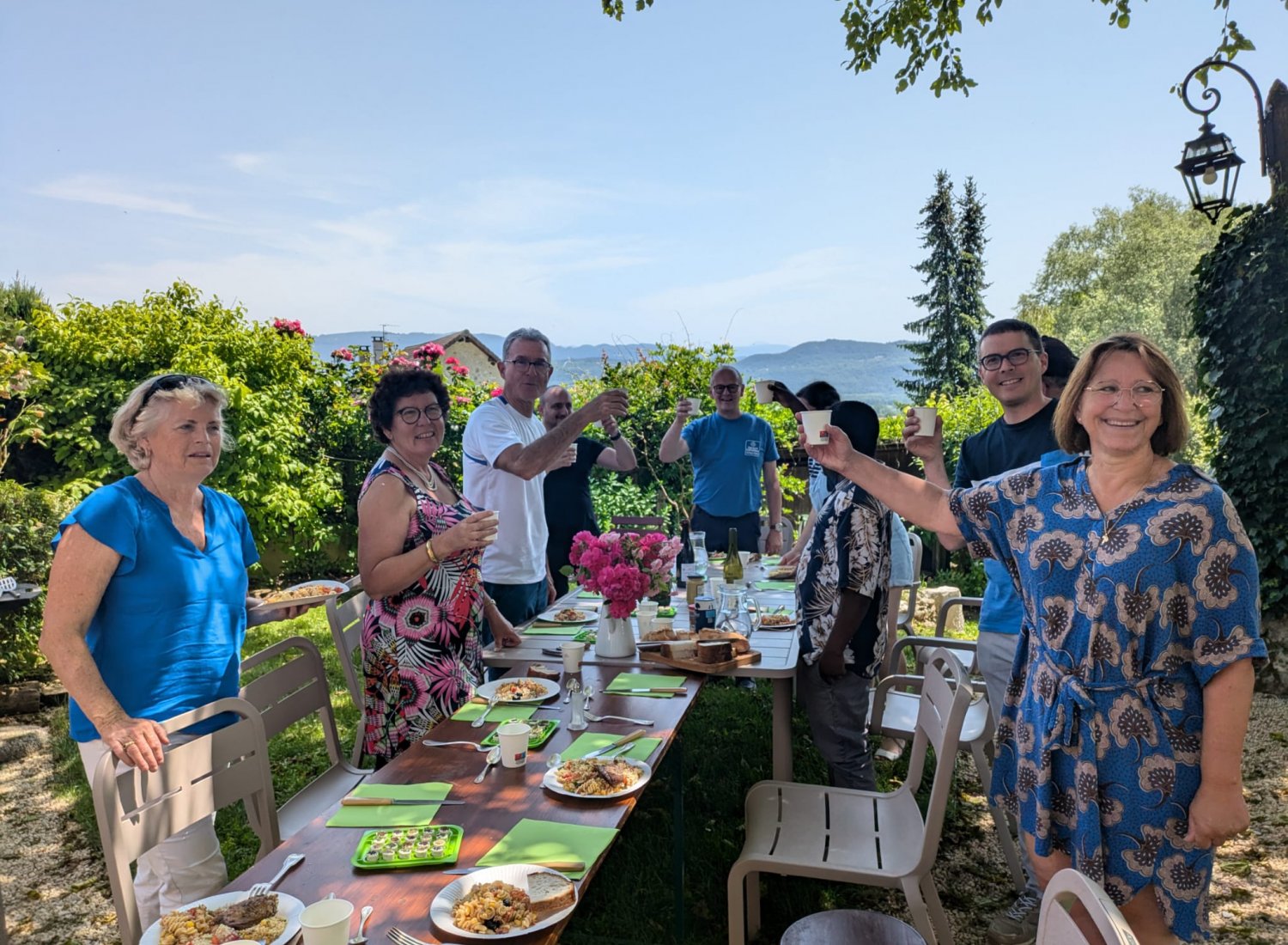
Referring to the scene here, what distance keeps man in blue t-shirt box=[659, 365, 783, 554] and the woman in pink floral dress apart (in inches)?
124

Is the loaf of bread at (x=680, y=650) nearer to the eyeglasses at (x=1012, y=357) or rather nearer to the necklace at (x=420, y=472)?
the necklace at (x=420, y=472)

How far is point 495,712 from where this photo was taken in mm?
2492

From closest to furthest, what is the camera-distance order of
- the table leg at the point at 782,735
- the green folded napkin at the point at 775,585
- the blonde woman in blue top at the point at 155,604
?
the blonde woman in blue top at the point at 155,604 < the table leg at the point at 782,735 < the green folded napkin at the point at 775,585

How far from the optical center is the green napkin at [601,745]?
2137 mm

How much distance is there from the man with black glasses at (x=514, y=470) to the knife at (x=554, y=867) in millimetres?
2203

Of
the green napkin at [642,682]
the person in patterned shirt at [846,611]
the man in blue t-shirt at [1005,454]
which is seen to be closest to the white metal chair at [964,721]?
the man in blue t-shirt at [1005,454]

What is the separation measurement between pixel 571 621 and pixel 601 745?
150 centimetres

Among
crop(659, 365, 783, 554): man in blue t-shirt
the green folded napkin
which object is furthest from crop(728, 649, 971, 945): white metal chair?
crop(659, 365, 783, 554): man in blue t-shirt

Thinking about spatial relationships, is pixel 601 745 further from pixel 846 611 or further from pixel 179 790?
pixel 846 611

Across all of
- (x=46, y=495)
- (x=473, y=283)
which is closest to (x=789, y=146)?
(x=46, y=495)

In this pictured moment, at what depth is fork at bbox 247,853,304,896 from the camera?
4.84 feet

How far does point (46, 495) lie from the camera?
5.63 m

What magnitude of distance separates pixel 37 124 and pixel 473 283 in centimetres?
3134

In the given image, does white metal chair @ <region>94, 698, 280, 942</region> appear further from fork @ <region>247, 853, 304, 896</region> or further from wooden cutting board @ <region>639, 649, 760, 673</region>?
wooden cutting board @ <region>639, 649, 760, 673</region>
